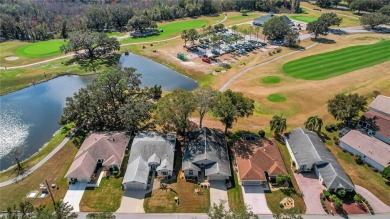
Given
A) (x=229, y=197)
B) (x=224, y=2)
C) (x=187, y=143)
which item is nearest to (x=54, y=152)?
(x=187, y=143)

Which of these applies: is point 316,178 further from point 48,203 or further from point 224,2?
point 224,2

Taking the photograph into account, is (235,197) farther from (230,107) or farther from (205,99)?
(205,99)

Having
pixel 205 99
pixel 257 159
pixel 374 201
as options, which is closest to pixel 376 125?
pixel 374 201

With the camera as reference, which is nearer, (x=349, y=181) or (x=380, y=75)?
(x=349, y=181)

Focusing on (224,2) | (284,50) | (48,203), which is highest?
(224,2)

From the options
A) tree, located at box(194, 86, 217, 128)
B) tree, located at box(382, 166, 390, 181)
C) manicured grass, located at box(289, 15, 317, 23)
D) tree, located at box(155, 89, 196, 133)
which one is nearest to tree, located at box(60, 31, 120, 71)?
tree, located at box(155, 89, 196, 133)

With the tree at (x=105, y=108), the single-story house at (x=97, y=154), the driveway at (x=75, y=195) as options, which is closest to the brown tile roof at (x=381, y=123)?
the tree at (x=105, y=108)
